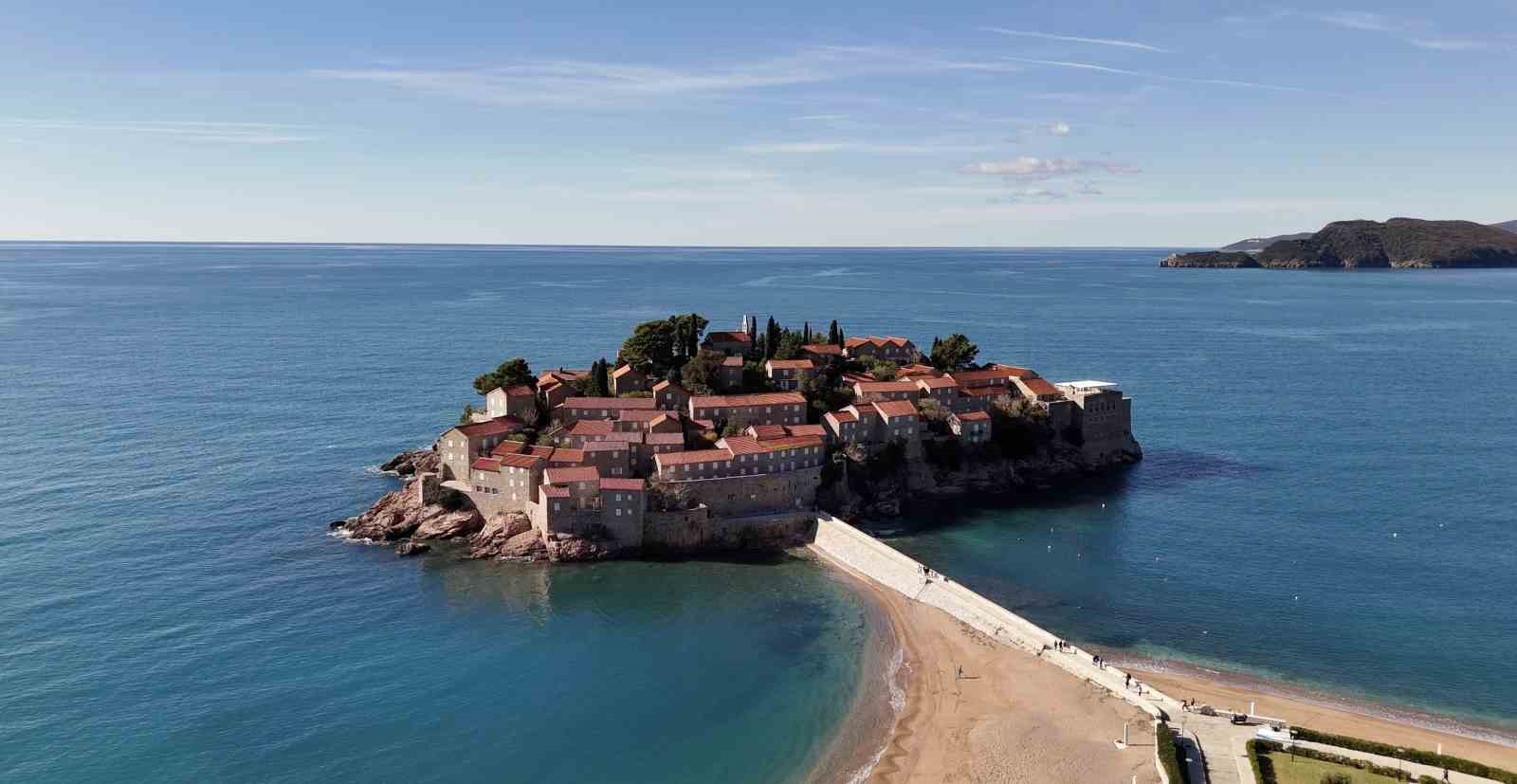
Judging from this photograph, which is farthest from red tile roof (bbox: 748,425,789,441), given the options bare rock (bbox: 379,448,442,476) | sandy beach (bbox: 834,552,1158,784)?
bare rock (bbox: 379,448,442,476)

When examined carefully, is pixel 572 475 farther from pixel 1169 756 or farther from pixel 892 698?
pixel 1169 756

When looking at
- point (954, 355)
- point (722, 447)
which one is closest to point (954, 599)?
point (722, 447)

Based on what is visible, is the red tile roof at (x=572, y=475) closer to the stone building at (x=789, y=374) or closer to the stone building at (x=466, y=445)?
the stone building at (x=466, y=445)

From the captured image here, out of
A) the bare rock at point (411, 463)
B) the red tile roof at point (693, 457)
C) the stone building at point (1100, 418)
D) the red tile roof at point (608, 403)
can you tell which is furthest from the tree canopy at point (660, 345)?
the stone building at point (1100, 418)

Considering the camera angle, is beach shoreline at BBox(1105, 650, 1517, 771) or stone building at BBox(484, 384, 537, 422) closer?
beach shoreline at BBox(1105, 650, 1517, 771)

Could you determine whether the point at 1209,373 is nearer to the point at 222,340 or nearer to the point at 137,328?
the point at 222,340

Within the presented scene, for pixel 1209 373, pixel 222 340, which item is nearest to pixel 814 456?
pixel 1209 373

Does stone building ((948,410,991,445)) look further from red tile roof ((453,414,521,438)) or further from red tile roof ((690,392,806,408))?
red tile roof ((453,414,521,438))
